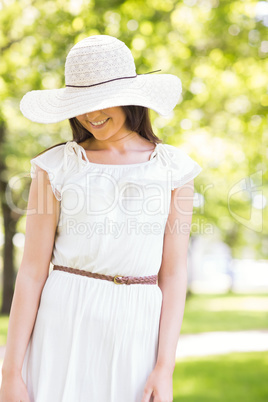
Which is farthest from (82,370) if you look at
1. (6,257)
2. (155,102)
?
(6,257)

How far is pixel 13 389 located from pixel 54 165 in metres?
0.71

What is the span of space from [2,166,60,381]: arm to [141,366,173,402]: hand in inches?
16.0

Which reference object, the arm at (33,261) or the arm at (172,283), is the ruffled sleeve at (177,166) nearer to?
the arm at (172,283)

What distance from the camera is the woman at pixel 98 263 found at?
1714mm

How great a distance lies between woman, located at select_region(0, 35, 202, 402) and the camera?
5.62ft

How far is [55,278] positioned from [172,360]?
453 millimetres

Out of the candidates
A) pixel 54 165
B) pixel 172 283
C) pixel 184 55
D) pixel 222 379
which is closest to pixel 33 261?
pixel 54 165

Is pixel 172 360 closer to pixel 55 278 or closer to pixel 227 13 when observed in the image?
pixel 55 278

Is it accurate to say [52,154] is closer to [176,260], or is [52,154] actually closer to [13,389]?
[176,260]

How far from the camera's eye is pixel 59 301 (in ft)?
5.72

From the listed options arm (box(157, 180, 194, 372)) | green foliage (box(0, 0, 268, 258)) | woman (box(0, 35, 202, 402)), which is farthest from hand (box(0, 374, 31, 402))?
green foliage (box(0, 0, 268, 258))

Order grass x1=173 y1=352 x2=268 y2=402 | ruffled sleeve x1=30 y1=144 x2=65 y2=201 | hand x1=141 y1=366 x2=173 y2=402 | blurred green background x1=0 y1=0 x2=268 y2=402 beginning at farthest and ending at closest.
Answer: blurred green background x1=0 y1=0 x2=268 y2=402 → grass x1=173 y1=352 x2=268 y2=402 → ruffled sleeve x1=30 y1=144 x2=65 y2=201 → hand x1=141 y1=366 x2=173 y2=402

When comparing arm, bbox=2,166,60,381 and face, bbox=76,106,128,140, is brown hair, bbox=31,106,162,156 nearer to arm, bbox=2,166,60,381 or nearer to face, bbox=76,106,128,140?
face, bbox=76,106,128,140

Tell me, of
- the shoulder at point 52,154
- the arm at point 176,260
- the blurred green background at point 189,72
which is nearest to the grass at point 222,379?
the blurred green background at point 189,72
